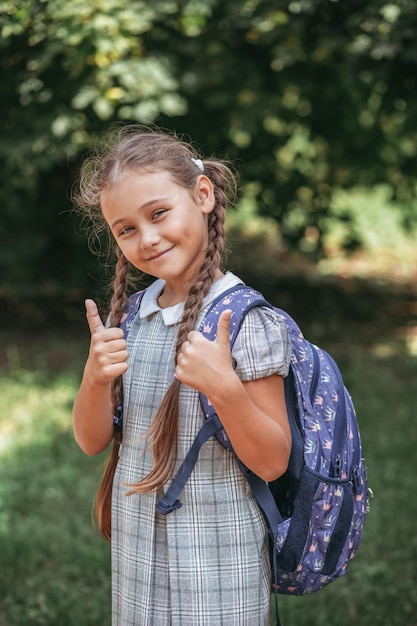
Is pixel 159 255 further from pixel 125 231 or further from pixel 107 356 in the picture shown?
pixel 107 356

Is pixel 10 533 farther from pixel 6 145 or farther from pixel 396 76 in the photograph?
pixel 396 76

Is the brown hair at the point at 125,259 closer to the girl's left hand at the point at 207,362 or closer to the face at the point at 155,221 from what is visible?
the face at the point at 155,221

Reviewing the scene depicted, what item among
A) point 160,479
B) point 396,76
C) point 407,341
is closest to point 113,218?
point 160,479

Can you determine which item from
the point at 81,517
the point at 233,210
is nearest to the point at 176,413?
the point at 81,517

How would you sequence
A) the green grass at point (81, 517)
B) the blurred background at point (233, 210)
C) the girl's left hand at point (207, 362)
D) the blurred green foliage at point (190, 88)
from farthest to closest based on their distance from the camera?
the blurred green foliage at point (190, 88), the blurred background at point (233, 210), the green grass at point (81, 517), the girl's left hand at point (207, 362)

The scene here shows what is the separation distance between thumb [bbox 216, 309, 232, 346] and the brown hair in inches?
5.2

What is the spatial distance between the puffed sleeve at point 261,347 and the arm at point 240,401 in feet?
0.08

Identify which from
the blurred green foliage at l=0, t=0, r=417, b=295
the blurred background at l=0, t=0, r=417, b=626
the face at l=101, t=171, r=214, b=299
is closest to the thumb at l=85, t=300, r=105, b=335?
the face at l=101, t=171, r=214, b=299

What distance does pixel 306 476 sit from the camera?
1.72 meters

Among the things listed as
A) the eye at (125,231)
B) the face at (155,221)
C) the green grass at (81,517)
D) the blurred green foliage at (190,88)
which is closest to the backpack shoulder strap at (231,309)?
the face at (155,221)

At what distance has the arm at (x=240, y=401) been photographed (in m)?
1.53

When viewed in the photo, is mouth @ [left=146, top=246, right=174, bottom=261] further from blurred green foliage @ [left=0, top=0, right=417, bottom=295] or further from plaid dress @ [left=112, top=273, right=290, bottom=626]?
blurred green foliage @ [left=0, top=0, right=417, bottom=295]

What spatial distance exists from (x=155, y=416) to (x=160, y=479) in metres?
0.12

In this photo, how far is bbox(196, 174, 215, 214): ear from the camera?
1768 millimetres
